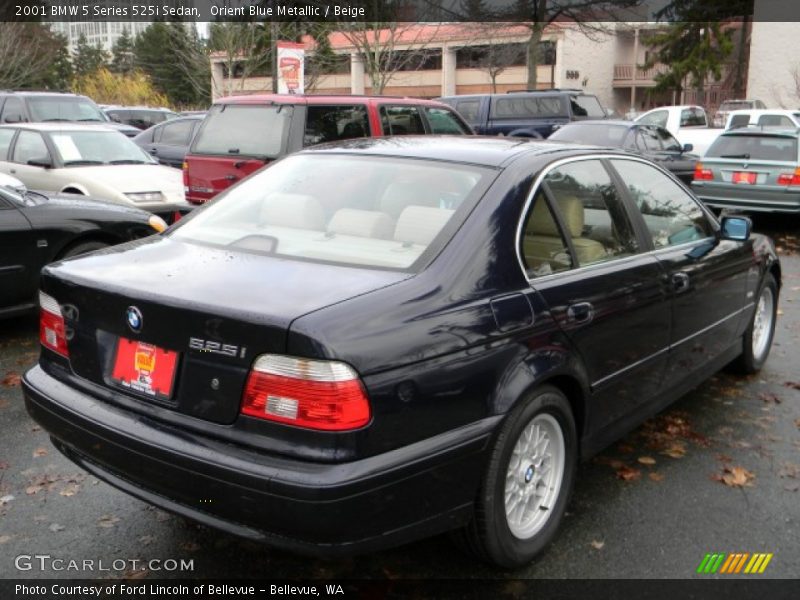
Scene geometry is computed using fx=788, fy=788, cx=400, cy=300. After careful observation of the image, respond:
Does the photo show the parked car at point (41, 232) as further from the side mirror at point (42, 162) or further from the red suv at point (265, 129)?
the side mirror at point (42, 162)

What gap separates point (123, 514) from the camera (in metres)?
3.53

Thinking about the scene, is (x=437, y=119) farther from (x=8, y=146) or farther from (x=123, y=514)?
(x=123, y=514)

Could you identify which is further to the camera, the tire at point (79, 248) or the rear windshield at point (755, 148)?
the rear windshield at point (755, 148)

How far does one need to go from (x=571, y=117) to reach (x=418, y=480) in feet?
59.2

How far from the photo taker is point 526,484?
10.3 feet

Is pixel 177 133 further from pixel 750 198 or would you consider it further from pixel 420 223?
pixel 420 223

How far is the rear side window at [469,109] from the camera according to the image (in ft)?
65.5

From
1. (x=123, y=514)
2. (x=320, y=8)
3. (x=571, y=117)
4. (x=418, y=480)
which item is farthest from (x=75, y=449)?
(x=320, y=8)

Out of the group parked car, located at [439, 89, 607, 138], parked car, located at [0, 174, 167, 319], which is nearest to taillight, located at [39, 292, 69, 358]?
parked car, located at [0, 174, 167, 319]

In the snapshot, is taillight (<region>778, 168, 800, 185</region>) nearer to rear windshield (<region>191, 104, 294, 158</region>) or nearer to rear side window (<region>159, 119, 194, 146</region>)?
rear windshield (<region>191, 104, 294, 158</region>)

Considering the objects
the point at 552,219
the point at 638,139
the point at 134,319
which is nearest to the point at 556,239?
the point at 552,219

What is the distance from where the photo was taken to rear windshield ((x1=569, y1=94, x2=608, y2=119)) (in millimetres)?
19734

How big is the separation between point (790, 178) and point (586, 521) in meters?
9.45

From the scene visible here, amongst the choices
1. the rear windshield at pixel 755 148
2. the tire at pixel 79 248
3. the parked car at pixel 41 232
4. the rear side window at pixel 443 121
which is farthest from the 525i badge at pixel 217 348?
the rear windshield at pixel 755 148
